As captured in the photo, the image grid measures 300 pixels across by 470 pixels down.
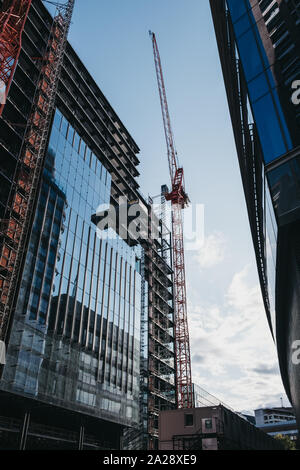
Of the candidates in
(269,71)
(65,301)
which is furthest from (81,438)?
(269,71)

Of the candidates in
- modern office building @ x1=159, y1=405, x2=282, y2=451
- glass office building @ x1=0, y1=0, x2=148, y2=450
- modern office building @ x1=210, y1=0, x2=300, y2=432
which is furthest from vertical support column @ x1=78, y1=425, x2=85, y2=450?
modern office building @ x1=210, y1=0, x2=300, y2=432

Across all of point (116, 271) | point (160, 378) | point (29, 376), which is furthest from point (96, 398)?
point (160, 378)

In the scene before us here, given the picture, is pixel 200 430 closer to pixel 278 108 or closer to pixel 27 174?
pixel 278 108

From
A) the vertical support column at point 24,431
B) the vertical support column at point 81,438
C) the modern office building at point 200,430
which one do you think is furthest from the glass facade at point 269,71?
the vertical support column at point 81,438

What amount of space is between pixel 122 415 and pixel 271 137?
173 ft

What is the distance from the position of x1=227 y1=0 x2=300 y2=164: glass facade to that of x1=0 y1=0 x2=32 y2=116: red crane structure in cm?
3160

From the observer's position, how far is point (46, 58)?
60.3 m

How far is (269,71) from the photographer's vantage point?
22.1m

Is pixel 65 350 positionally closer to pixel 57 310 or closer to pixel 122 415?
pixel 57 310

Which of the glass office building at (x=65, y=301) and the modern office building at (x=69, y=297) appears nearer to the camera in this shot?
the glass office building at (x=65, y=301)

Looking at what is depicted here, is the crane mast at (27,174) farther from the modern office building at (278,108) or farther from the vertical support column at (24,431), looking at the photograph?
the modern office building at (278,108)


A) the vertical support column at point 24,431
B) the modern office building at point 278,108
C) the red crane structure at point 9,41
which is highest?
the red crane structure at point 9,41

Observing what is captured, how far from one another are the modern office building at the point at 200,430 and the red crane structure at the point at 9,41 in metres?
41.9

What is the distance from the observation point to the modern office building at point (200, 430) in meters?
38.0
